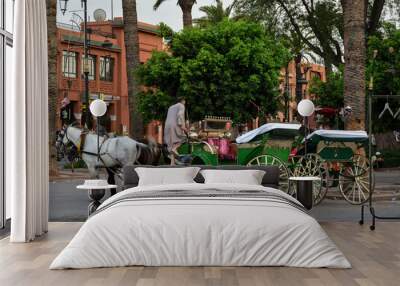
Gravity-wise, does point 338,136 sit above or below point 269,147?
above

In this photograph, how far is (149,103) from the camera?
21.1m

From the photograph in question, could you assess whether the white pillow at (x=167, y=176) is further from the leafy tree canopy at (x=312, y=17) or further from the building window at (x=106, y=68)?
the building window at (x=106, y=68)

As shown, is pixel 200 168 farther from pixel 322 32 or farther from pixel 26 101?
pixel 322 32

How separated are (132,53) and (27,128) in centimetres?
1144

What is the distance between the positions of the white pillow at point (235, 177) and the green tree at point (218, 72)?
1246 centimetres

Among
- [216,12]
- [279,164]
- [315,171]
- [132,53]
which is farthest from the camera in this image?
[216,12]

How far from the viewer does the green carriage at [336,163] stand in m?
10.4

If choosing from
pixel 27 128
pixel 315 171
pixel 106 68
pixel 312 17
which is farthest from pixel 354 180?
pixel 106 68

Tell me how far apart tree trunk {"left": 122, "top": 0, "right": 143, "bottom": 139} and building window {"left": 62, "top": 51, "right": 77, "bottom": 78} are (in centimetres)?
1315

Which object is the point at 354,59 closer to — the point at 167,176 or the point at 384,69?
the point at 167,176

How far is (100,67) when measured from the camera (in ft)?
110

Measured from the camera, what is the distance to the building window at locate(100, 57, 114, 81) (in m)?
33.6

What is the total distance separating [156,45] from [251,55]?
15.7 metres

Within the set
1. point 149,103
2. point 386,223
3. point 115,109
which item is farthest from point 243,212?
point 115,109
